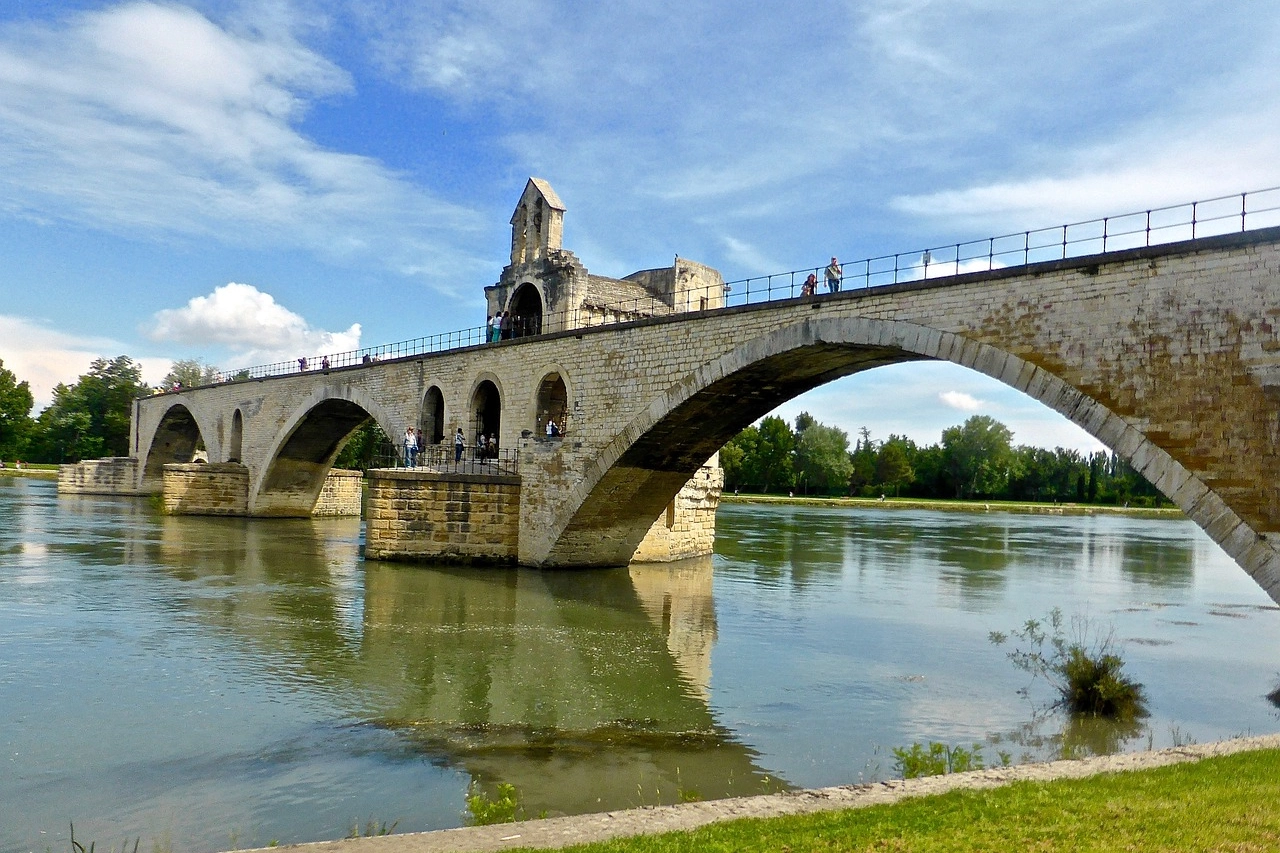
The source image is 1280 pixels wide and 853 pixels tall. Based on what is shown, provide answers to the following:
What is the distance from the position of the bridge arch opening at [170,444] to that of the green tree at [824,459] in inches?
1805

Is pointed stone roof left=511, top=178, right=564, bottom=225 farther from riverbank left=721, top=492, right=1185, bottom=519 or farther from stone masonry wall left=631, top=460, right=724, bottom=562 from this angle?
riverbank left=721, top=492, right=1185, bottom=519

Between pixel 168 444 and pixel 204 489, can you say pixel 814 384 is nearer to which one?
pixel 204 489

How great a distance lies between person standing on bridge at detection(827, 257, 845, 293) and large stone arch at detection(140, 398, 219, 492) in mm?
41624

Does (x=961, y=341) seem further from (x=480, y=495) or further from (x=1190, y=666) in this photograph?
(x=480, y=495)

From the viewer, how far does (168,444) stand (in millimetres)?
50906

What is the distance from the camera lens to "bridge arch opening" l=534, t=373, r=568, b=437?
76.0 ft

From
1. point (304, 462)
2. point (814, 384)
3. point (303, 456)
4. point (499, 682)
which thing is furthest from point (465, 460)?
point (304, 462)

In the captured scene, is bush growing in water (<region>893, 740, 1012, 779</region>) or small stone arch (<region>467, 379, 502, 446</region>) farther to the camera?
small stone arch (<region>467, 379, 502, 446</region>)

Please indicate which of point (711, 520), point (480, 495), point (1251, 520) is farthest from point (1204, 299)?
point (711, 520)

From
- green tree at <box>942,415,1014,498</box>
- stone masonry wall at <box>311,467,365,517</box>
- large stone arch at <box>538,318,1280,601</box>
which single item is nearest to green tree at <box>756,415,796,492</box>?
green tree at <box>942,415,1014,498</box>

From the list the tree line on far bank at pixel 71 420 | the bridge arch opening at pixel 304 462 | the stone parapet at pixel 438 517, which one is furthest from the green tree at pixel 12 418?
the stone parapet at pixel 438 517

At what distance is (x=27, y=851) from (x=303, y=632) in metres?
7.90

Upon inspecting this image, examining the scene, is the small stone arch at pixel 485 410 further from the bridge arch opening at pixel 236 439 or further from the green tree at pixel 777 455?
the green tree at pixel 777 455

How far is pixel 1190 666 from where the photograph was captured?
1300 cm
